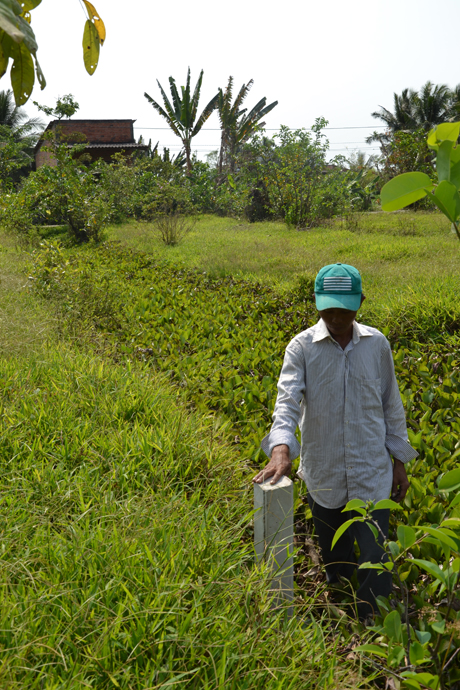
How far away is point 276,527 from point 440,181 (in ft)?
5.17

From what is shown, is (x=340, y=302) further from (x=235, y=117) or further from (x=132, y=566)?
(x=235, y=117)

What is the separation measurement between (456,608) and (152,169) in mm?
22630

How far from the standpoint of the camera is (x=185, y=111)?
21734 mm

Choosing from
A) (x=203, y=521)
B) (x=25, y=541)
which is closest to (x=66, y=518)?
(x=25, y=541)

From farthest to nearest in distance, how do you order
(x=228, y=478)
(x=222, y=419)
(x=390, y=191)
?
(x=222, y=419) < (x=228, y=478) < (x=390, y=191)

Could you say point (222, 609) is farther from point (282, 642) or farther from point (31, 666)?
point (31, 666)

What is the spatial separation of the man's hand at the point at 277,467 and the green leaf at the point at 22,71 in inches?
54.7

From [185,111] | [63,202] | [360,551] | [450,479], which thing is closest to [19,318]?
[360,551]

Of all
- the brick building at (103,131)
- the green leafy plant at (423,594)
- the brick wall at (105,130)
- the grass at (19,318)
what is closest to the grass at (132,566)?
the green leafy plant at (423,594)

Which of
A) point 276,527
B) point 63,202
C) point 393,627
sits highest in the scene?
point 63,202

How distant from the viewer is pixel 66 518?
2.18 m

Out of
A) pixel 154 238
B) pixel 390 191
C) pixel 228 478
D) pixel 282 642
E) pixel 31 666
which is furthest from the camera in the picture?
pixel 154 238

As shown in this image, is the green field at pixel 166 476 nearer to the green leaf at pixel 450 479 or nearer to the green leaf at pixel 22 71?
the green leaf at pixel 450 479

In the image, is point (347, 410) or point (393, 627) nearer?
point (393, 627)
